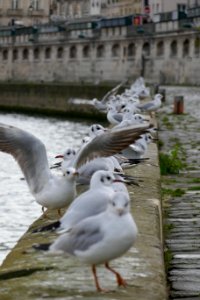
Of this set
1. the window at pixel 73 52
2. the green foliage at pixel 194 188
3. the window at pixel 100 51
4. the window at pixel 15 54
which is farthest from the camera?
the window at pixel 15 54

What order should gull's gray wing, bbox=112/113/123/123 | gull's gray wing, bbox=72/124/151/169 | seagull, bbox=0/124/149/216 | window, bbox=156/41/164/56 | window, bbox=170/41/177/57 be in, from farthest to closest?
window, bbox=156/41/164/56 → window, bbox=170/41/177/57 → gull's gray wing, bbox=112/113/123/123 → seagull, bbox=0/124/149/216 → gull's gray wing, bbox=72/124/151/169

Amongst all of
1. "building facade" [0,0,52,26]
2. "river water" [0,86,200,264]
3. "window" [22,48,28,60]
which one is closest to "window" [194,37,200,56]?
"river water" [0,86,200,264]

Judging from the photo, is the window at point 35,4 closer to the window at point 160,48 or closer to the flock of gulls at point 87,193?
the window at point 160,48

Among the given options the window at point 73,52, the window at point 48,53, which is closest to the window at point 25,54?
the window at point 48,53

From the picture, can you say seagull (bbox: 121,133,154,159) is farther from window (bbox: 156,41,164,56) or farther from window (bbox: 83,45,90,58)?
Result: window (bbox: 83,45,90,58)

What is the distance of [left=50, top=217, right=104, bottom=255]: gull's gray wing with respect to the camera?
236 inches

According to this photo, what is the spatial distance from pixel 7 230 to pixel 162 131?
281 inches

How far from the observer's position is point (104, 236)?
5922 millimetres

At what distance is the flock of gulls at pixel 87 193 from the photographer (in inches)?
234

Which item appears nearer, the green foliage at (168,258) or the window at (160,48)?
the green foliage at (168,258)

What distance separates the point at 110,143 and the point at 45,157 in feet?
2.47

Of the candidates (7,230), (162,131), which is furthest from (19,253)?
(162,131)

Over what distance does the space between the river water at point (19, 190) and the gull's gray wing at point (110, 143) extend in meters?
4.81

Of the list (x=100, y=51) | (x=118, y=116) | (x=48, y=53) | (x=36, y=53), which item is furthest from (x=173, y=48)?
(x=118, y=116)
